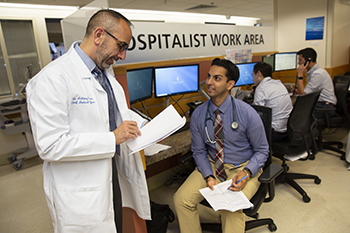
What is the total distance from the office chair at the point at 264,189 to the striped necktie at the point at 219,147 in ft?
0.71

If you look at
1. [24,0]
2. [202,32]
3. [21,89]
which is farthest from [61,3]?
[202,32]

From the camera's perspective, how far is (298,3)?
500 centimetres

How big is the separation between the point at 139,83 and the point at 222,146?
2.91ft

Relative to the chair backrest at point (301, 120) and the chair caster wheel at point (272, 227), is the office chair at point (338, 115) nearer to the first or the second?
the chair backrest at point (301, 120)

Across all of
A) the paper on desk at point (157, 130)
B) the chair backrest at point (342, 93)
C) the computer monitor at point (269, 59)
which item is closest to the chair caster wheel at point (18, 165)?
the paper on desk at point (157, 130)

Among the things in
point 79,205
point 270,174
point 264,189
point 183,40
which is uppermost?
point 183,40

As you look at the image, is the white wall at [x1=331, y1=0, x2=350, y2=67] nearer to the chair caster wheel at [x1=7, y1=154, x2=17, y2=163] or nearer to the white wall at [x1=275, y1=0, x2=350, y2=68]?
the white wall at [x1=275, y1=0, x2=350, y2=68]

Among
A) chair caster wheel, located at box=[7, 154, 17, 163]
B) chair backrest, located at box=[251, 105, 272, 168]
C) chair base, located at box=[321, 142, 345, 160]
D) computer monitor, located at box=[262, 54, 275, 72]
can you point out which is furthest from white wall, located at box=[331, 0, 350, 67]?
chair caster wheel, located at box=[7, 154, 17, 163]

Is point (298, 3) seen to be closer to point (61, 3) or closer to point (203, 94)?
point (203, 94)

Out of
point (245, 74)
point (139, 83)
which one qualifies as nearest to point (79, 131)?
point (139, 83)

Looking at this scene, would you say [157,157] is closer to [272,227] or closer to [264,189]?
[264,189]

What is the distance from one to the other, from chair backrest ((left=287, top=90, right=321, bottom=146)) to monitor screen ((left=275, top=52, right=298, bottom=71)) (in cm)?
193

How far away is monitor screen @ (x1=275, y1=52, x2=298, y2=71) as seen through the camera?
3.93 metres

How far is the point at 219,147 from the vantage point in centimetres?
166
